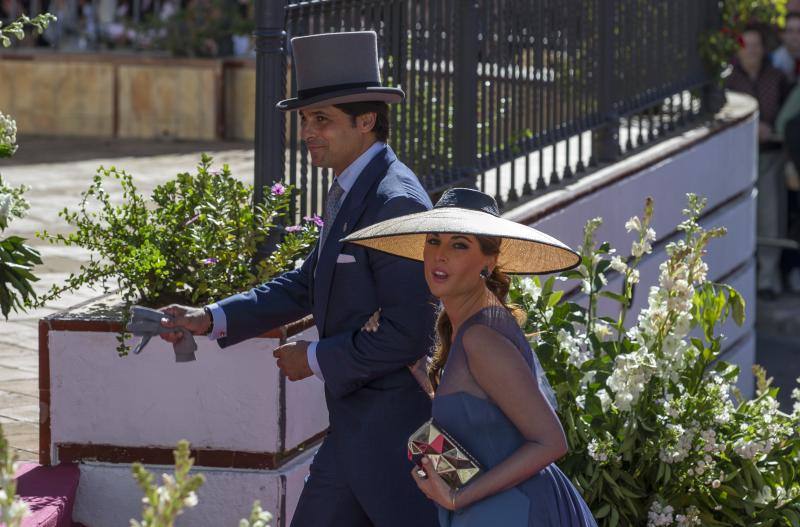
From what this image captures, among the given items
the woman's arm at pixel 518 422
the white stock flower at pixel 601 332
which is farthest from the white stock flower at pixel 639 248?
the woman's arm at pixel 518 422

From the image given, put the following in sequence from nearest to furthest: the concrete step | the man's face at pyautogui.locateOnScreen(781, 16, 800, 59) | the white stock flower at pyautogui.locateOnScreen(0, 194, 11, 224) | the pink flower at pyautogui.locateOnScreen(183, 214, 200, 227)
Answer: the white stock flower at pyautogui.locateOnScreen(0, 194, 11, 224) → the concrete step → the pink flower at pyautogui.locateOnScreen(183, 214, 200, 227) → the man's face at pyautogui.locateOnScreen(781, 16, 800, 59)

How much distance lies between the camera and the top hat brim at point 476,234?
351 cm

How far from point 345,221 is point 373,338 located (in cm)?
35

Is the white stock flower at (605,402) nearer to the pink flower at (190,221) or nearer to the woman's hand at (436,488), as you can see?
the pink flower at (190,221)

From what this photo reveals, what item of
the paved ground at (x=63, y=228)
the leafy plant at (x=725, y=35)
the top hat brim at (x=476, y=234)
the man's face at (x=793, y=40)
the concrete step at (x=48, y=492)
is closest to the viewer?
the top hat brim at (x=476, y=234)

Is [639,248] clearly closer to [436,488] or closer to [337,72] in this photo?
[337,72]

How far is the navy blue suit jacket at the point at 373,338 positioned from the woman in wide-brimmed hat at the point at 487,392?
365 millimetres

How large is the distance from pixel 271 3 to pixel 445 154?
1.92m

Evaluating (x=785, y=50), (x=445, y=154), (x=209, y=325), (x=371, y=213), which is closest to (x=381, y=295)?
(x=371, y=213)

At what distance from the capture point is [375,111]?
Result: 4234mm

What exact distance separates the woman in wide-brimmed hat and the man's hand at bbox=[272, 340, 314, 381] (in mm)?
559

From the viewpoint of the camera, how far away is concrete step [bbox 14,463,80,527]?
15.0 feet

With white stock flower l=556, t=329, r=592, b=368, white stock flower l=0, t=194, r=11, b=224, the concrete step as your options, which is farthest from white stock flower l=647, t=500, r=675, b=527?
white stock flower l=0, t=194, r=11, b=224

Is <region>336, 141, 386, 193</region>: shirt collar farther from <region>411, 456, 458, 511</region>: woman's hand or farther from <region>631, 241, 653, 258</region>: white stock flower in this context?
<region>631, 241, 653, 258</region>: white stock flower
